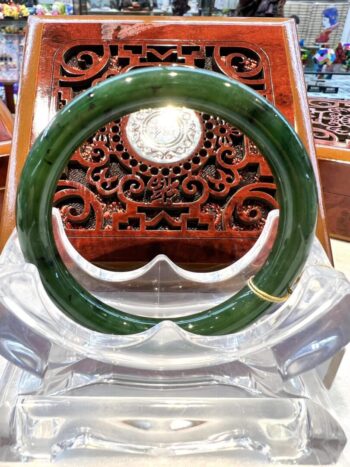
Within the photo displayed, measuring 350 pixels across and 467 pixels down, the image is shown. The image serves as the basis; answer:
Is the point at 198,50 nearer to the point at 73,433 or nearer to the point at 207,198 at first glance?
the point at 207,198

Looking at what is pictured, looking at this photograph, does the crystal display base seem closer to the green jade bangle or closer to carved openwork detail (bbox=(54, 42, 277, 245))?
the green jade bangle

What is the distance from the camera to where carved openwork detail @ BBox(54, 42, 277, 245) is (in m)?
0.73

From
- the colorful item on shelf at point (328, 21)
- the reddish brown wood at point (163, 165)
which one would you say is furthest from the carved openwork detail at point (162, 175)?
the colorful item on shelf at point (328, 21)

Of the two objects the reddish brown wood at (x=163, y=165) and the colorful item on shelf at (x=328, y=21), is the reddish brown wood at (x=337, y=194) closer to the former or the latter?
the reddish brown wood at (x=163, y=165)

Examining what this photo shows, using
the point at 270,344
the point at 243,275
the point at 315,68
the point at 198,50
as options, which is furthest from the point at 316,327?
the point at 315,68

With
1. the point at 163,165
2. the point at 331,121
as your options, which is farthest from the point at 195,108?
the point at 331,121

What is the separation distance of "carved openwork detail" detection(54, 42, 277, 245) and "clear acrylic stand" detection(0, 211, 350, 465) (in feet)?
0.69

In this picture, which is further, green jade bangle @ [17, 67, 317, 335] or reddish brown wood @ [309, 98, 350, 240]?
reddish brown wood @ [309, 98, 350, 240]

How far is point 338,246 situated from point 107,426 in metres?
0.72

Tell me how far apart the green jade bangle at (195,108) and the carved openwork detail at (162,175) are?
21cm

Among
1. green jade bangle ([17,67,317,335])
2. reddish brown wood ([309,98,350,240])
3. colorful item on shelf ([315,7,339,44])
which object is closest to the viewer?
green jade bangle ([17,67,317,335])

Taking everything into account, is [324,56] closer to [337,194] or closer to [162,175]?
[337,194]

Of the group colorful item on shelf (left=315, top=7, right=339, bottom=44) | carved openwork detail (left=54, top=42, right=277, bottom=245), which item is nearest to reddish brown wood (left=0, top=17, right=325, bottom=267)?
carved openwork detail (left=54, top=42, right=277, bottom=245)

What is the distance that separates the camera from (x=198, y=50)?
2.58 feet
